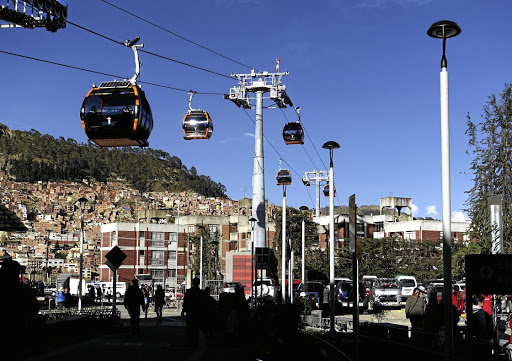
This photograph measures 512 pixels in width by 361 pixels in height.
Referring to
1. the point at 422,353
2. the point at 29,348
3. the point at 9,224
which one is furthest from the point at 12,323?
the point at 9,224

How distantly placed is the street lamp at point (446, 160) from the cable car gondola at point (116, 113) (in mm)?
10573

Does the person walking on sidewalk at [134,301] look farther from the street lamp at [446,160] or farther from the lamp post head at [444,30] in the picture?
the lamp post head at [444,30]

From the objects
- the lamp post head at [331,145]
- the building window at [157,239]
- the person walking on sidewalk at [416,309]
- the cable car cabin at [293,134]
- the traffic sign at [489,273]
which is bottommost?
the person walking on sidewalk at [416,309]

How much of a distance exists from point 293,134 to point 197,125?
468 inches

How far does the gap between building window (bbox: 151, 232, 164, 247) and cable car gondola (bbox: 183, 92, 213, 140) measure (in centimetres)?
9722

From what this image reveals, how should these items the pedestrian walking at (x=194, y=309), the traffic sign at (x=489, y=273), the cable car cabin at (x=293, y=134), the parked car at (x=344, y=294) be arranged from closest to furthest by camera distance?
the traffic sign at (x=489, y=273)
the pedestrian walking at (x=194, y=309)
the parked car at (x=344, y=294)
the cable car cabin at (x=293, y=134)

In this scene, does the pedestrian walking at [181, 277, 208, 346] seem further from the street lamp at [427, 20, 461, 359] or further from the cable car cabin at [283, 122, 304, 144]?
the cable car cabin at [283, 122, 304, 144]

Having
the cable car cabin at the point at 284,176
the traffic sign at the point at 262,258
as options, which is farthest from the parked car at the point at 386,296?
the traffic sign at the point at 262,258

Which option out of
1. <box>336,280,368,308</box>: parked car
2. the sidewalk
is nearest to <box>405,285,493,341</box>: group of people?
the sidewalk

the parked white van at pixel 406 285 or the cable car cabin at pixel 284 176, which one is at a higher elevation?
the cable car cabin at pixel 284 176

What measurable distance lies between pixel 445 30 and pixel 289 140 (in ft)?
104

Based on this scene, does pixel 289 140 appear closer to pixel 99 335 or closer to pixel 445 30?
pixel 99 335

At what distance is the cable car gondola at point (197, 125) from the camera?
34.0 meters

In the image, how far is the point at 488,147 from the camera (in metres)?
28.6
